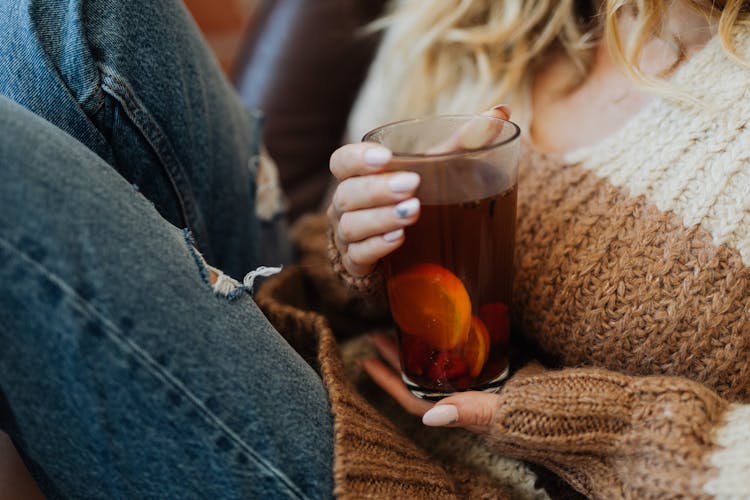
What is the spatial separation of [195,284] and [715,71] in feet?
1.89

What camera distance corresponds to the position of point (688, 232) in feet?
2.15

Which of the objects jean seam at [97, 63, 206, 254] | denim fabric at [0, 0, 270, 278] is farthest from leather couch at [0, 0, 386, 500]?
jean seam at [97, 63, 206, 254]

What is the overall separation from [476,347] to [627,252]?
0.64ft

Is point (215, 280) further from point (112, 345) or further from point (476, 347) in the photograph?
point (476, 347)

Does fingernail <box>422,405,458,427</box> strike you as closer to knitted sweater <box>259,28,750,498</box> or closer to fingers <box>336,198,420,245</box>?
knitted sweater <box>259,28,750,498</box>

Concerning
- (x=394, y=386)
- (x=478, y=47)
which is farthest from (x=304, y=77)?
(x=394, y=386)

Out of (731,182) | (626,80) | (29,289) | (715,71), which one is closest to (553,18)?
(626,80)

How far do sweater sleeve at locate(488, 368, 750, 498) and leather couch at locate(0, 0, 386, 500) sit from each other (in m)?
0.83

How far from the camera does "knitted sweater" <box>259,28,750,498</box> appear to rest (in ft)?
1.84

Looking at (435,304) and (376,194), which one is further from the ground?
(376,194)

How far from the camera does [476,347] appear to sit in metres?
0.62

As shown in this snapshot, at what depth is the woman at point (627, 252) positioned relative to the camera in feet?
1.84

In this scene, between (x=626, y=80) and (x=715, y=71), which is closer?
(x=715, y=71)

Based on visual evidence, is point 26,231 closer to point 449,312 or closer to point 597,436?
point 449,312
